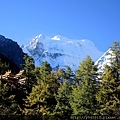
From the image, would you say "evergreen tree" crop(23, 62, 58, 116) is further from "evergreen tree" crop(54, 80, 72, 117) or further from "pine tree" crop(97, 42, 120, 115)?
"pine tree" crop(97, 42, 120, 115)

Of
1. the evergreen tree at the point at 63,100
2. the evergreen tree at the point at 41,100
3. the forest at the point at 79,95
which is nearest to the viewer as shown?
the forest at the point at 79,95

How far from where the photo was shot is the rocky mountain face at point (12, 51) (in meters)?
181

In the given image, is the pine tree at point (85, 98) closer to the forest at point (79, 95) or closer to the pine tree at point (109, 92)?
the forest at point (79, 95)

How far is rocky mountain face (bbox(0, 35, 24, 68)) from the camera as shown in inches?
7116

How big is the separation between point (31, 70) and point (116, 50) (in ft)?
58.9

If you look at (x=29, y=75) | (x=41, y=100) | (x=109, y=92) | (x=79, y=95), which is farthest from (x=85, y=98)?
(x=29, y=75)


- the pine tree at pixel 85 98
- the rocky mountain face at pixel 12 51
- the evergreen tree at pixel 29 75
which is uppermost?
the rocky mountain face at pixel 12 51

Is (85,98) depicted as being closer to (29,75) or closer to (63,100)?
(63,100)

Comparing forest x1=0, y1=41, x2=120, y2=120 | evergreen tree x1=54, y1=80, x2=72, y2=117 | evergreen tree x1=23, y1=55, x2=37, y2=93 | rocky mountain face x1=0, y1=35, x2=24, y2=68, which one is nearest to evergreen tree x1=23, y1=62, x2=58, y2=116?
forest x1=0, y1=41, x2=120, y2=120

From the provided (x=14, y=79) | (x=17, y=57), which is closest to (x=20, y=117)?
(x=14, y=79)

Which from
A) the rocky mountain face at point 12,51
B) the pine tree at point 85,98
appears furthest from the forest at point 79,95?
the rocky mountain face at point 12,51

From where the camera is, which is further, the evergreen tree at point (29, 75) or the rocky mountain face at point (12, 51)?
the rocky mountain face at point (12, 51)

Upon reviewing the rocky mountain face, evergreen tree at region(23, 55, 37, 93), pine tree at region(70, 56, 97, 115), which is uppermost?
the rocky mountain face

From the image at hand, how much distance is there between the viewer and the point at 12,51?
188 m
